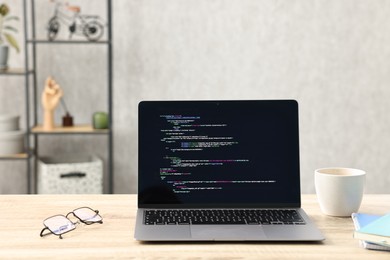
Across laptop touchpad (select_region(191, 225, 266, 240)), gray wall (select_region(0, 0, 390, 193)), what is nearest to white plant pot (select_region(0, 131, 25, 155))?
gray wall (select_region(0, 0, 390, 193))

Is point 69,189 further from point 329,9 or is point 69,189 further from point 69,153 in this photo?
point 329,9

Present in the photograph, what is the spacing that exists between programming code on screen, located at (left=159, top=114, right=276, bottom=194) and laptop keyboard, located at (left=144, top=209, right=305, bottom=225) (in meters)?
0.06

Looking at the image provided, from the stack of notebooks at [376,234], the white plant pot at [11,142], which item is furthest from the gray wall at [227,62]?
the stack of notebooks at [376,234]

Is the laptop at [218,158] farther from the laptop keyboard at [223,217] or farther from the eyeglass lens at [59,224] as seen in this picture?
the eyeglass lens at [59,224]

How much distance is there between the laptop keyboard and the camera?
150 centimetres

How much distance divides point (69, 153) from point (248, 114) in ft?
7.98

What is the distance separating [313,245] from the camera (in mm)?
1376

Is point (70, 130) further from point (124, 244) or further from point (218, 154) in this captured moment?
point (124, 244)

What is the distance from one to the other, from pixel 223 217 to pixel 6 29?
8.75ft

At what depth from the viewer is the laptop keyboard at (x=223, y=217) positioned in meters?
1.50

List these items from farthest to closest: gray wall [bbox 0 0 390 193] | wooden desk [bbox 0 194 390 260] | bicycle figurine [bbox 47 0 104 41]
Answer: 1. gray wall [bbox 0 0 390 193]
2. bicycle figurine [bbox 47 0 104 41]
3. wooden desk [bbox 0 194 390 260]

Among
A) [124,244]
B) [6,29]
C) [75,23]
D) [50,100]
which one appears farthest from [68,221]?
[6,29]

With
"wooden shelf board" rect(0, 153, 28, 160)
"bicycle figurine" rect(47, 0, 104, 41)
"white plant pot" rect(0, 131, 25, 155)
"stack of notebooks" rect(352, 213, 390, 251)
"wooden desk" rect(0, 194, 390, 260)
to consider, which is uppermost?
"bicycle figurine" rect(47, 0, 104, 41)

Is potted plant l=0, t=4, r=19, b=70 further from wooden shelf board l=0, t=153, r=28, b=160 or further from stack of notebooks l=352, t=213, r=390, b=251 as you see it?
stack of notebooks l=352, t=213, r=390, b=251
